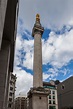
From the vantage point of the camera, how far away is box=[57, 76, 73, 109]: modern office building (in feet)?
127

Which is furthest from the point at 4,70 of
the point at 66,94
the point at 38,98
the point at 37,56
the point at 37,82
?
the point at 66,94

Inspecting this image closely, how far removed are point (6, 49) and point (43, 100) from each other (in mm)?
19441

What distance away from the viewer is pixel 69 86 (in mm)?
39750

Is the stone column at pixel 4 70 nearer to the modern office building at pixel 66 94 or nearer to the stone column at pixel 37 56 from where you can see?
the stone column at pixel 37 56

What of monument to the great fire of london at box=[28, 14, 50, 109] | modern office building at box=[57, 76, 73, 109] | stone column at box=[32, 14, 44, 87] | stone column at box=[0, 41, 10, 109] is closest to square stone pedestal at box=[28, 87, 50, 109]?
monument to the great fire of london at box=[28, 14, 50, 109]

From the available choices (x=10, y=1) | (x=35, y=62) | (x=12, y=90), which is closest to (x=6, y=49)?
(x=10, y=1)

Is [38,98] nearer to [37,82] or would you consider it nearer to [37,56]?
[37,82]

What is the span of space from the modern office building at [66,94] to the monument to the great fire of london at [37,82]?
38.8ft

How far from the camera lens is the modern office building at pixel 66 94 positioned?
3882 centimetres

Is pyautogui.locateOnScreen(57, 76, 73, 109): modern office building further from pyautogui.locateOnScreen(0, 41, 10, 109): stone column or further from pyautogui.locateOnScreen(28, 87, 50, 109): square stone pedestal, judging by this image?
pyautogui.locateOnScreen(0, 41, 10, 109): stone column

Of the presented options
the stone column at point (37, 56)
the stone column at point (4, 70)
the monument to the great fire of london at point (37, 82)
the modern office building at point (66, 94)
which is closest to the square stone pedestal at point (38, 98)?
the monument to the great fire of london at point (37, 82)

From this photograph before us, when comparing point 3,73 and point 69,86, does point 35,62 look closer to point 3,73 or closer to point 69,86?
point 69,86

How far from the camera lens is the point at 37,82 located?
30.4 meters

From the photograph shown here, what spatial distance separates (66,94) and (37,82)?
45.9ft
